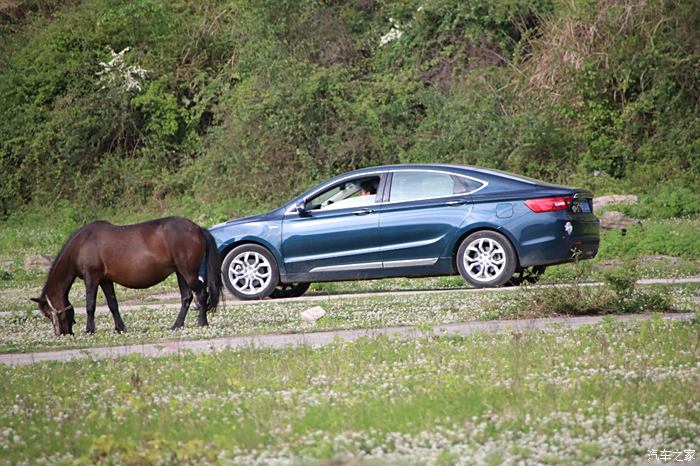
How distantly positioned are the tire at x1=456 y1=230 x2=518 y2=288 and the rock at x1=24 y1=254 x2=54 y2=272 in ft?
33.4

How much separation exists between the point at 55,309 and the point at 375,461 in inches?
321

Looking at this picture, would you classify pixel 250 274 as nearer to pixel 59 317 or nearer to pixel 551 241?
pixel 59 317

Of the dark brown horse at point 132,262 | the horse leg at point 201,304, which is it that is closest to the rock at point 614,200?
the dark brown horse at point 132,262

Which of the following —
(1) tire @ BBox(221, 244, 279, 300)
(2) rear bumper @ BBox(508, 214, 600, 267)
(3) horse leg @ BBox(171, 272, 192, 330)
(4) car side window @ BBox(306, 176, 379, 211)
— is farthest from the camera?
(1) tire @ BBox(221, 244, 279, 300)

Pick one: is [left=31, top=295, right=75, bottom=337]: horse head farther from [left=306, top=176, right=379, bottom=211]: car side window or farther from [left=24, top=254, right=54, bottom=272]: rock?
[left=24, top=254, right=54, bottom=272]: rock

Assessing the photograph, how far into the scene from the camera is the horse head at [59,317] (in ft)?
46.3

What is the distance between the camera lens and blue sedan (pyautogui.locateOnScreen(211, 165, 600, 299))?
16.7m

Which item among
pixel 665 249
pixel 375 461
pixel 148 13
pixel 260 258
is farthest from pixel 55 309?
pixel 148 13

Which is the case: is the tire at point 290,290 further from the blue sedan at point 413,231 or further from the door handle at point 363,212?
the door handle at point 363,212

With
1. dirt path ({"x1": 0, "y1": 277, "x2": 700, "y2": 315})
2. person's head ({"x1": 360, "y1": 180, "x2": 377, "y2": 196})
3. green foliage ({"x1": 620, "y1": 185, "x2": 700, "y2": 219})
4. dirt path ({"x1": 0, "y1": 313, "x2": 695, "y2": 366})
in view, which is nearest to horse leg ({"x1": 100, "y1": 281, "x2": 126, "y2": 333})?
dirt path ({"x1": 0, "y1": 313, "x2": 695, "y2": 366})

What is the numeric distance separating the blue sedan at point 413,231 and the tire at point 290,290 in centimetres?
78

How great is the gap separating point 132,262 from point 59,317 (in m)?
1.01

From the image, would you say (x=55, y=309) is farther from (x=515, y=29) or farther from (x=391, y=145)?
(x=515, y=29)

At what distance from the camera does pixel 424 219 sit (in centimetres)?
1703
